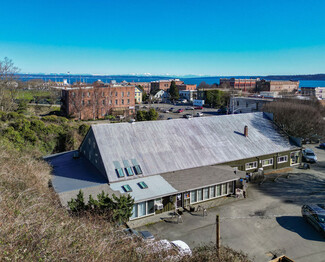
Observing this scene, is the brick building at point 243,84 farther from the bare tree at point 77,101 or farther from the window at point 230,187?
the window at point 230,187

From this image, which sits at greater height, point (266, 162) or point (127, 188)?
point (127, 188)

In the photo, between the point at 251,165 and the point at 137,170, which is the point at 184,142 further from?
the point at 251,165

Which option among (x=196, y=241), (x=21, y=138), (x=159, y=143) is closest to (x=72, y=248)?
(x=196, y=241)

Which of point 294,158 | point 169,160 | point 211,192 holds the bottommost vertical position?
point 211,192

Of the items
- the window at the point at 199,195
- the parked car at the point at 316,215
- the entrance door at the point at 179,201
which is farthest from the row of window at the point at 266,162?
the entrance door at the point at 179,201

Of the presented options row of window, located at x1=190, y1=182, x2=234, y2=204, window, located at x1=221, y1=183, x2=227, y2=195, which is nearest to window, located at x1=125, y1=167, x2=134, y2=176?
row of window, located at x1=190, y1=182, x2=234, y2=204

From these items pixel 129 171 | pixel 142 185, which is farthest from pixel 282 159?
pixel 129 171

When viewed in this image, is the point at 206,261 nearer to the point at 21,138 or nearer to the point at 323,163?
the point at 21,138
